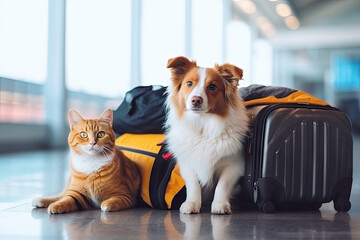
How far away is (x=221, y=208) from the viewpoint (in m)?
2.09

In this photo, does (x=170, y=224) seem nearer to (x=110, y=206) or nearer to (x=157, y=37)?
(x=110, y=206)

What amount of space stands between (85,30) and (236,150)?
5372 mm

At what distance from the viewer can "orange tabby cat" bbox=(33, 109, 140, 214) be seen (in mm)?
2168

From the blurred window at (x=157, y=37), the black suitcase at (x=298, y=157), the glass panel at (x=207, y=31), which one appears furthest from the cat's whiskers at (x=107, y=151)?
the glass panel at (x=207, y=31)

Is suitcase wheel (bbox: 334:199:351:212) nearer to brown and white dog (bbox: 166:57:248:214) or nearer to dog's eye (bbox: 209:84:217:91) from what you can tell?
brown and white dog (bbox: 166:57:248:214)

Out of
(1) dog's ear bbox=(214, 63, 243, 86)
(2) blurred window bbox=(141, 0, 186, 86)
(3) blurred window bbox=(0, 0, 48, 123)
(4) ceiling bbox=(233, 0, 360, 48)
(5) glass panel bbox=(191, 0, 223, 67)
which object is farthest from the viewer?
(4) ceiling bbox=(233, 0, 360, 48)

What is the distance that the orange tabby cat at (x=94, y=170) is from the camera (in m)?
2.17

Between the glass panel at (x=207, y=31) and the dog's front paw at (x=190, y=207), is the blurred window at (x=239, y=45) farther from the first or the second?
the dog's front paw at (x=190, y=207)

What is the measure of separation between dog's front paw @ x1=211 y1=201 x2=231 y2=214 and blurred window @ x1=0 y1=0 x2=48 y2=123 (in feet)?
14.2

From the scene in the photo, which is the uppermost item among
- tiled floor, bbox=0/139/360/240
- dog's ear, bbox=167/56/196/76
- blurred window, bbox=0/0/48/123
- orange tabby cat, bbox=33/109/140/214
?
blurred window, bbox=0/0/48/123

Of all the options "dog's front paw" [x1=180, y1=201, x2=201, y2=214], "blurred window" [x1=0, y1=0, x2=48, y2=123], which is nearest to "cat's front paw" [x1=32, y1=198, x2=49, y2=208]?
"dog's front paw" [x1=180, y1=201, x2=201, y2=214]

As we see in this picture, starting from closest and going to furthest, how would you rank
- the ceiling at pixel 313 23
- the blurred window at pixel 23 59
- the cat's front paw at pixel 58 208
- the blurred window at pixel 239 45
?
1. the cat's front paw at pixel 58 208
2. the blurred window at pixel 23 59
3. the blurred window at pixel 239 45
4. the ceiling at pixel 313 23

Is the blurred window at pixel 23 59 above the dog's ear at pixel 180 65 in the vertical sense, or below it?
above

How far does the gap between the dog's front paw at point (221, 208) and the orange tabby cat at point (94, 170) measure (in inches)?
17.4
